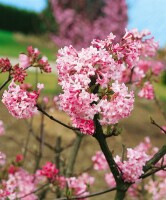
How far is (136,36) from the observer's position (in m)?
3.61

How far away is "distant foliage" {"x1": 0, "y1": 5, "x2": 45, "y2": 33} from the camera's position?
41594 mm

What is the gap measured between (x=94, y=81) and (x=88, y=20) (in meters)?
12.0

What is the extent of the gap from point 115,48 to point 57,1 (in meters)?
13.0

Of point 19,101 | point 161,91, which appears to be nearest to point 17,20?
point 161,91

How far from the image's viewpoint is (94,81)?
2.34 meters

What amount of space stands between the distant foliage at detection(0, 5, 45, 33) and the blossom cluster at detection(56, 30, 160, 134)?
1555 inches

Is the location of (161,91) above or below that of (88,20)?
below

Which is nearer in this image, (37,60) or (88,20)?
(37,60)

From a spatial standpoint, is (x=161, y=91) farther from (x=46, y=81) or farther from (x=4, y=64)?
(x=4, y=64)

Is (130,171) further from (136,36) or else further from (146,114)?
(146,114)

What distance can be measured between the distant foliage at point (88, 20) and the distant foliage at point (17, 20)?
88.5 feet

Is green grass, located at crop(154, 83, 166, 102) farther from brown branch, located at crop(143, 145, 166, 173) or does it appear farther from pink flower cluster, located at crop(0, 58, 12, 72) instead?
pink flower cluster, located at crop(0, 58, 12, 72)

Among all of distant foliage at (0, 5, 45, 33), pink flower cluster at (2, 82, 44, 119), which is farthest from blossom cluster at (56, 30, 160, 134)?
distant foliage at (0, 5, 45, 33)

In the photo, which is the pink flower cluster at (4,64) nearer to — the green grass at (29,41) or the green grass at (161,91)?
the green grass at (161,91)
